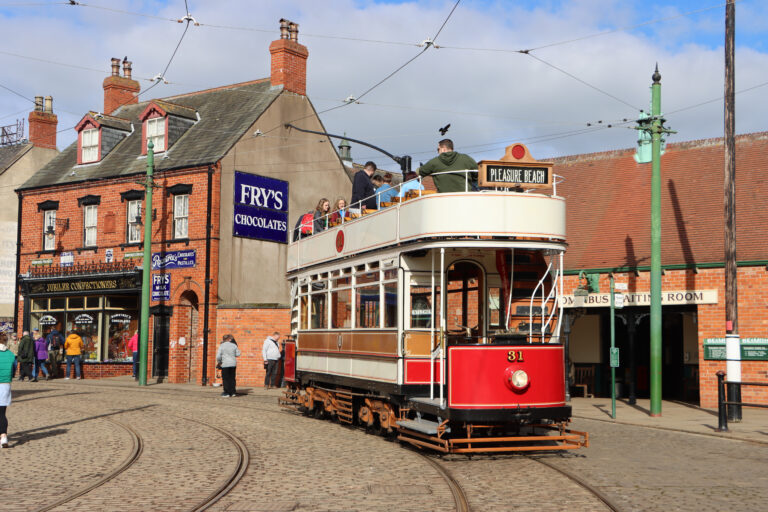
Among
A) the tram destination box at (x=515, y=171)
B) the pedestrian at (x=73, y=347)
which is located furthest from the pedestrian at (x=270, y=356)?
the tram destination box at (x=515, y=171)

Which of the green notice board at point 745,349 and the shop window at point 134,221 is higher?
the shop window at point 134,221

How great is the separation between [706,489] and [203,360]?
20.6m

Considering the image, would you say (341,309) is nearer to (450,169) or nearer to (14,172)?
(450,169)

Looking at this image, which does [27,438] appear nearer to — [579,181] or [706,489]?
[706,489]

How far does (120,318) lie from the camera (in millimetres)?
30797

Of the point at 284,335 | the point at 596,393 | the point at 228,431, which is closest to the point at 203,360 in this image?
the point at 284,335

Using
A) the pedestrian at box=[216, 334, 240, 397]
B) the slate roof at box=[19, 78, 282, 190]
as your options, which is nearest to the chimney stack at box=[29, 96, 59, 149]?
the slate roof at box=[19, 78, 282, 190]

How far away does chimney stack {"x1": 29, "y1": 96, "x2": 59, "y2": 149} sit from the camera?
39.0 metres

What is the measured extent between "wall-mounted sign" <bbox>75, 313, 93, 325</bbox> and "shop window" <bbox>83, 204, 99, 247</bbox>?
246cm

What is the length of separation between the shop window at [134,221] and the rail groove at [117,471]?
1656 centimetres

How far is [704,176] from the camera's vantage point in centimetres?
2203

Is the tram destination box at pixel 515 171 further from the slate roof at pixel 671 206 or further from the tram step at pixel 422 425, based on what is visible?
the slate roof at pixel 671 206

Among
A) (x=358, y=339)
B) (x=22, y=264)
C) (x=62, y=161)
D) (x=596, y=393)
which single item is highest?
(x=62, y=161)

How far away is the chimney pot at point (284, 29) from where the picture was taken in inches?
1218
